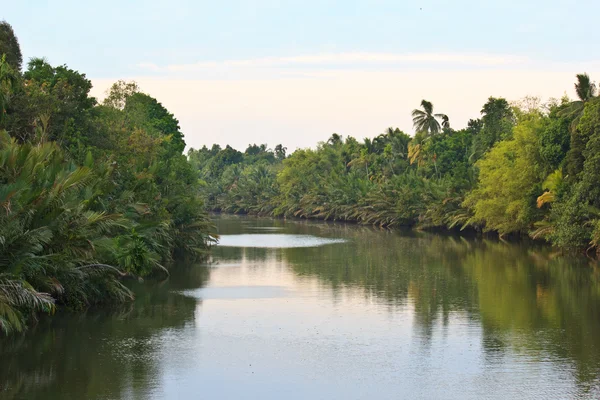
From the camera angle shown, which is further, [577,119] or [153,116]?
[153,116]

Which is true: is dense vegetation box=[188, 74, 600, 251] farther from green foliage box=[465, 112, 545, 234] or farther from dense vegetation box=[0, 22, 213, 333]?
dense vegetation box=[0, 22, 213, 333]

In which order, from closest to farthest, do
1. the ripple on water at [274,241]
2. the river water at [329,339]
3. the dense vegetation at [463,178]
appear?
the river water at [329,339]
the dense vegetation at [463,178]
the ripple on water at [274,241]

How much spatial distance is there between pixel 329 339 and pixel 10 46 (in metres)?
27.8

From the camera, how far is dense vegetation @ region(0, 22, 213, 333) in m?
18.5

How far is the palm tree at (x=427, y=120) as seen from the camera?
85438mm

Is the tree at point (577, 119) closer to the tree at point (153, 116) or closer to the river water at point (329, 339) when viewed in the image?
the river water at point (329, 339)

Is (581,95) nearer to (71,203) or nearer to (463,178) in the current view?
(463,178)

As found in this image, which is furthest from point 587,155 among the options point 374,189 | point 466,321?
point 374,189

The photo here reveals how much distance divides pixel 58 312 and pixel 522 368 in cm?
1238


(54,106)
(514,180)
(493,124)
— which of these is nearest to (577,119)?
(514,180)

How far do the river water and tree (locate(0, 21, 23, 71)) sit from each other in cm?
1295

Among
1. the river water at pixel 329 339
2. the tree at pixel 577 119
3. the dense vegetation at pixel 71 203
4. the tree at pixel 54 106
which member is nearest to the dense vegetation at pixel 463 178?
the tree at pixel 577 119

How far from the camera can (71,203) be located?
67.3 feet

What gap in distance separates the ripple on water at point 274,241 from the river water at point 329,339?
50.3 feet
